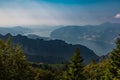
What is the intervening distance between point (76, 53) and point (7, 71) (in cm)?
1868

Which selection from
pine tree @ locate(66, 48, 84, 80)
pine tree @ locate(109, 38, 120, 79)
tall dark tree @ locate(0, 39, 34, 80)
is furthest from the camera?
tall dark tree @ locate(0, 39, 34, 80)

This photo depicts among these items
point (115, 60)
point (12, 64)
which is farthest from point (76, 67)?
point (12, 64)

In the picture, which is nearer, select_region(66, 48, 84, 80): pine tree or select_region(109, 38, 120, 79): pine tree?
select_region(109, 38, 120, 79): pine tree

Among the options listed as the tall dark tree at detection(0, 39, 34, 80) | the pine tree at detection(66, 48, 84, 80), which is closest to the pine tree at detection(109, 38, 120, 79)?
the pine tree at detection(66, 48, 84, 80)

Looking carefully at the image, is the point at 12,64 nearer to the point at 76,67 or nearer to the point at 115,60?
the point at 76,67

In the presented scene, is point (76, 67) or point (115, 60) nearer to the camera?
point (115, 60)

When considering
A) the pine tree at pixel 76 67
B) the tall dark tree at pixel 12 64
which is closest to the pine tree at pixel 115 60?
the pine tree at pixel 76 67

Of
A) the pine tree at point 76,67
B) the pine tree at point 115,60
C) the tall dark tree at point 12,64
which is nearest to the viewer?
the pine tree at point 115,60

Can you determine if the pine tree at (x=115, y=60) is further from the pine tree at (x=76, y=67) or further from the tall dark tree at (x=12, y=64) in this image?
the tall dark tree at (x=12, y=64)

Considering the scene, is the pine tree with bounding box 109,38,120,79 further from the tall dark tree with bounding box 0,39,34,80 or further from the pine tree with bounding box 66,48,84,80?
the tall dark tree with bounding box 0,39,34,80

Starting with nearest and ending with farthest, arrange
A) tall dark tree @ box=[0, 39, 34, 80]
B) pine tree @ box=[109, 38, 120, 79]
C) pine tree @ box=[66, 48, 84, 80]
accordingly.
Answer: pine tree @ box=[109, 38, 120, 79] → pine tree @ box=[66, 48, 84, 80] → tall dark tree @ box=[0, 39, 34, 80]

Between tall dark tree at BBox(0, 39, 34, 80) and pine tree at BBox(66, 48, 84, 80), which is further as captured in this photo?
tall dark tree at BBox(0, 39, 34, 80)

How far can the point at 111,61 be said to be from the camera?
189 feet

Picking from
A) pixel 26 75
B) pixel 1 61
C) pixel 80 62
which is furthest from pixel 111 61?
pixel 26 75
